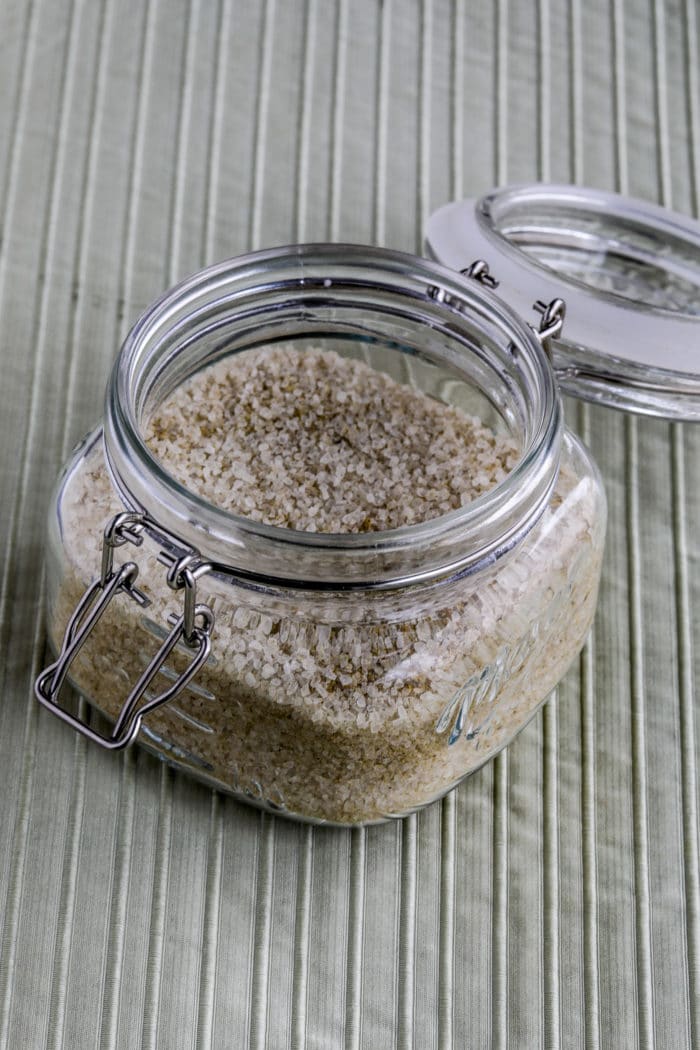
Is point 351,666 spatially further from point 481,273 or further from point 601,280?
point 601,280

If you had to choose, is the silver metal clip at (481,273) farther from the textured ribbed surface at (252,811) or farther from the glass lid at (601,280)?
the textured ribbed surface at (252,811)

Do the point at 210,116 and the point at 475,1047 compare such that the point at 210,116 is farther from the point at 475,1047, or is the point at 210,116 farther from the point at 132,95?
the point at 475,1047

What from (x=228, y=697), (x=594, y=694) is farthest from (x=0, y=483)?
(x=594, y=694)

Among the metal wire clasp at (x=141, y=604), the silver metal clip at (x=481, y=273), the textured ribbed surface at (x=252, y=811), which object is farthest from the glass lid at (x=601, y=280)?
the metal wire clasp at (x=141, y=604)

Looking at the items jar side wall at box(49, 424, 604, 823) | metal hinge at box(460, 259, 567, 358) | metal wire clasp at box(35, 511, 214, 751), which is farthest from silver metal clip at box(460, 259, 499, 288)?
metal wire clasp at box(35, 511, 214, 751)

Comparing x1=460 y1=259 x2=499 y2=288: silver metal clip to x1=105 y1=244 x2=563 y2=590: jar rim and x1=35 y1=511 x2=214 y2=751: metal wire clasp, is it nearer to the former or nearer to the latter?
x1=105 y1=244 x2=563 y2=590: jar rim
